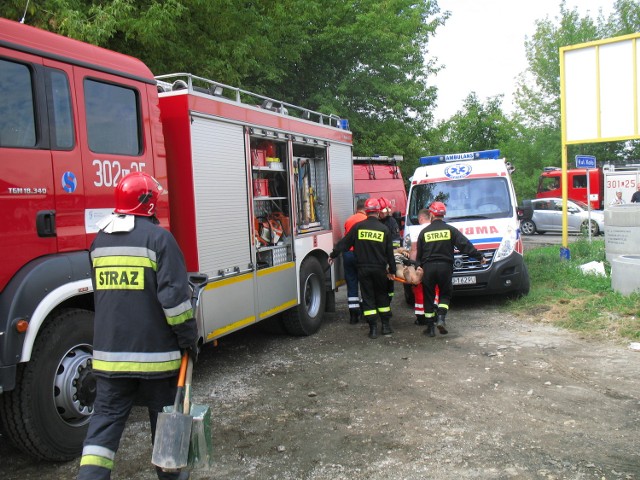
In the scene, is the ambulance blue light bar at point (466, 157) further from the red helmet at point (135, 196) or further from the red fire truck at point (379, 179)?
the red helmet at point (135, 196)

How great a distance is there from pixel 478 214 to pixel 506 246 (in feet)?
2.62

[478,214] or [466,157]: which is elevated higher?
[466,157]

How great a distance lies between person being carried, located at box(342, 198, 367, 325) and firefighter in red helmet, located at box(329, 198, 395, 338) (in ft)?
2.37

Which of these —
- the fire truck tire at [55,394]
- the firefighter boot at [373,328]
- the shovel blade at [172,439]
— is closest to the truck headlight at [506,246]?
the firefighter boot at [373,328]

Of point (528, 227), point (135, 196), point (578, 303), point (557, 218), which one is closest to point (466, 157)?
point (578, 303)

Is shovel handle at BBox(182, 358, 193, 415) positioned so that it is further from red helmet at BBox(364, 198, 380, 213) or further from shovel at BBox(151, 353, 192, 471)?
red helmet at BBox(364, 198, 380, 213)

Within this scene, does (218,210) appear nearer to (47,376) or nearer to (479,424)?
(47,376)

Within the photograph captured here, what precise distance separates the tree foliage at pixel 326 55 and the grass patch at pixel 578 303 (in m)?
5.86

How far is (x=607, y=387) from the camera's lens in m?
5.45

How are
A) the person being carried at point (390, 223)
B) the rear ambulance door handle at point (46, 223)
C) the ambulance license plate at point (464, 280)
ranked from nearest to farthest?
the rear ambulance door handle at point (46, 223)
the person being carried at point (390, 223)
the ambulance license plate at point (464, 280)

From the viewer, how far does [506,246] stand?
891cm

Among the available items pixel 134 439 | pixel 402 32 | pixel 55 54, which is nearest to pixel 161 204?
pixel 55 54

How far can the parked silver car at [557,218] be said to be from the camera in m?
21.0

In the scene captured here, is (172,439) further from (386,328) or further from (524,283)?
(524,283)
